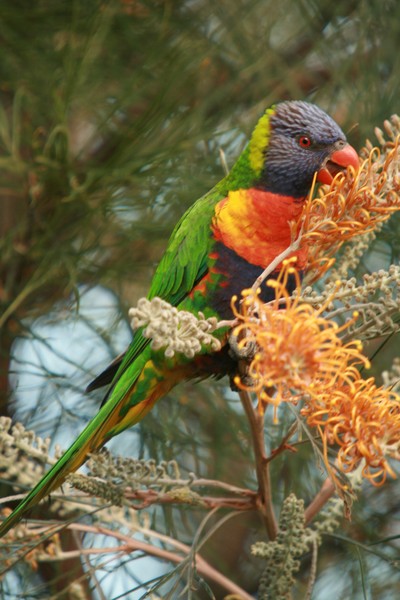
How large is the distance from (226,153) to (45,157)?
490 mm

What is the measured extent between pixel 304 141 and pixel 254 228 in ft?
0.74

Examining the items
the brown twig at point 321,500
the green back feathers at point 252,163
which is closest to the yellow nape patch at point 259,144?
the green back feathers at point 252,163

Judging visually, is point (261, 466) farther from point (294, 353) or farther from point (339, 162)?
point (339, 162)

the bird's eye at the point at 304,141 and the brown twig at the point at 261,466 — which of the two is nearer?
the brown twig at the point at 261,466

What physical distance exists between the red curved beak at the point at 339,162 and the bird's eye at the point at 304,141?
0.06 metres

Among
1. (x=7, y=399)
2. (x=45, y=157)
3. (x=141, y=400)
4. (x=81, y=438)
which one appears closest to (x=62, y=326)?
(x=7, y=399)

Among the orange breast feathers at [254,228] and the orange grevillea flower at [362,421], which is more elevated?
the orange breast feathers at [254,228]

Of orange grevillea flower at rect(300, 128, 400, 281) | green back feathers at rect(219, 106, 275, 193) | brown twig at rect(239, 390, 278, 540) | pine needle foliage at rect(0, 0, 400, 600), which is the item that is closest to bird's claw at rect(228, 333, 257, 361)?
brown twig at rect(239, 390, 278, 540)

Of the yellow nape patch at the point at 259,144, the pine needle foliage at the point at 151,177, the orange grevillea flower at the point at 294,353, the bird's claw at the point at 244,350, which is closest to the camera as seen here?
the orange grevillea flower at the point at 294,353

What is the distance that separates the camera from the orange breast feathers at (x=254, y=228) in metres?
1.61

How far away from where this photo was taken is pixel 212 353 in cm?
157

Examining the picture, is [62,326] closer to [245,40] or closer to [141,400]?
[141,400]

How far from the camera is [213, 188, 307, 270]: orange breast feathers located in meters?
1.61

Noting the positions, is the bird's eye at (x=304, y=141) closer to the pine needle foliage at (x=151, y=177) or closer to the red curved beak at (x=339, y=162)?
the red curved beak at (x=339, y=162)
